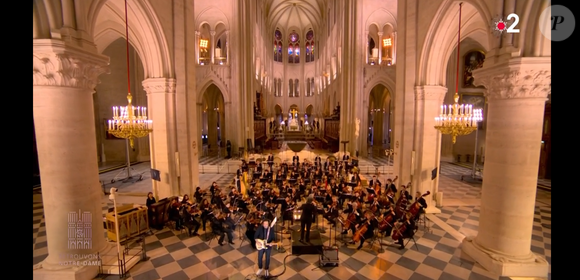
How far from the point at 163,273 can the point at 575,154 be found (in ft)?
25.3

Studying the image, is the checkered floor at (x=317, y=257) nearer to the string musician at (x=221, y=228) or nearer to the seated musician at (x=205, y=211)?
the string musician at (x=221, y=228)

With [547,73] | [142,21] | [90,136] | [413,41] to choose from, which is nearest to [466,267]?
[547,73]

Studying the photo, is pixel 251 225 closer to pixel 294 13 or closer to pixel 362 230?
pixel 362 230

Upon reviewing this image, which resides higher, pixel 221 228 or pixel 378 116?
pixel 378 116

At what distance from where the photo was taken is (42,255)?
7117 mm

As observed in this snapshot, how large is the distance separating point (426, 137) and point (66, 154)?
38.3 feet

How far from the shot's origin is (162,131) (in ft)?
36.0

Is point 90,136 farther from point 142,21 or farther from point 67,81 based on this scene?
point 142,21

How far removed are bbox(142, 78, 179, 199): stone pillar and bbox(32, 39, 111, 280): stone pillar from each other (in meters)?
4.54

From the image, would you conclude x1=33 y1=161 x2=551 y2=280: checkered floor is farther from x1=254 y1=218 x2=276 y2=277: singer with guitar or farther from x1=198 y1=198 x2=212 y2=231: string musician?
x1=198 y1=198 x2=212 y2=231: string musician

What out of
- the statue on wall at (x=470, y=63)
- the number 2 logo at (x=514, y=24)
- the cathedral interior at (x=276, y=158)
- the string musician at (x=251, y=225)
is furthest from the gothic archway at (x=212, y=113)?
the number 2 logo at (x=514, y=24)

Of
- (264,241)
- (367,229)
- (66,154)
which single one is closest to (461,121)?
(367,229)

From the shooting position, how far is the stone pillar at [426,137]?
34.7 feet

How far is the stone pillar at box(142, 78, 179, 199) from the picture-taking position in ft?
35.2
